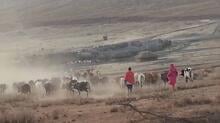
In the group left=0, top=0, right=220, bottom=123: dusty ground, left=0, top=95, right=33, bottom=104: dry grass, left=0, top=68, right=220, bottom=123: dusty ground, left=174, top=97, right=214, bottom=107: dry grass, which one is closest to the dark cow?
left=0, top=0, right=220, bottom=123: dusty ground

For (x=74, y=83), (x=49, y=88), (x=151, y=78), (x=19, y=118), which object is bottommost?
(x=19, y=118)

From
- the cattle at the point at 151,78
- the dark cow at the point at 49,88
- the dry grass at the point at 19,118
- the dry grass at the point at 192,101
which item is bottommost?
the dry grass at the point at 19,118

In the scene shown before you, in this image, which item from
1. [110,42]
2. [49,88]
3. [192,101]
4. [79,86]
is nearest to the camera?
[192,101]

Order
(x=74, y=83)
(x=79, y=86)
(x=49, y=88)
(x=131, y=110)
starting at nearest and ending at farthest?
(x=131, y=110)
(x=79, y=86)
(x=74, y=83)
(x=49, y=88)

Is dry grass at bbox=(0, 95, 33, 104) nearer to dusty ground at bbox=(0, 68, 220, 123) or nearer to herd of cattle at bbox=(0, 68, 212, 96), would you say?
dusty ground at bbox=(0, 68, 220, 123)

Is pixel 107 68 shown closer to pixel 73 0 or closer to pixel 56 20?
pixel 56 20

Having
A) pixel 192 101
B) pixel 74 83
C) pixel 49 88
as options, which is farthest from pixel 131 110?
→ pixel 49 88

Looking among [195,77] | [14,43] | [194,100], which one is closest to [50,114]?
[194,100]

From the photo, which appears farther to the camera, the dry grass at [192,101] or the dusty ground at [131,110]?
the dry grass at [192,101]

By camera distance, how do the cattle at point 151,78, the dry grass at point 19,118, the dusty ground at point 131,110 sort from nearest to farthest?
the dusty ground at point 131,110
the dry grass at point 19,118
the cattle at point 151,78

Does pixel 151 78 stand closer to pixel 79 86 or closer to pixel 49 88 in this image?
pixel 79 86

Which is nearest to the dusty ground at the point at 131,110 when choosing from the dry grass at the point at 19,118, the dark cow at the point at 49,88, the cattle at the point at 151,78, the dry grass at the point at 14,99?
the dry grass at the point at 19,118

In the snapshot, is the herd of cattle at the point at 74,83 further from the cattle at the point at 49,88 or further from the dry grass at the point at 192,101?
the dry grass at the point at 192,101

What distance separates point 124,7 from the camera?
416 feet
